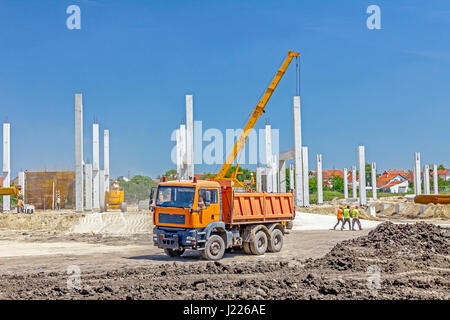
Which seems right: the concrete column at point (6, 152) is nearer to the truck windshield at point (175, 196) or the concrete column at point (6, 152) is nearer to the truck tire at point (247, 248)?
the truck windshield at point (175, 196)

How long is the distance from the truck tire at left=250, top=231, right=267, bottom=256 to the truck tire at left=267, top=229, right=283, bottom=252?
0.29m

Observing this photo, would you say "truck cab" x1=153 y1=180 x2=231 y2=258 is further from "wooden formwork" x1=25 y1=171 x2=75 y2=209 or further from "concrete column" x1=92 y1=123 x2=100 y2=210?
"wooden formwork" x1=25 y1=171 x2=75 y2=209

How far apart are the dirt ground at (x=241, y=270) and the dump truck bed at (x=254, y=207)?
4.07 feet

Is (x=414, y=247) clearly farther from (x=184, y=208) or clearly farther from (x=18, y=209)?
(x=18, y=209)

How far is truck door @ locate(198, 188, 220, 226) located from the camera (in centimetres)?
1465

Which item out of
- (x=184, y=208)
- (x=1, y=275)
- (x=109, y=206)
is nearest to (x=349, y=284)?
(x=184, y=208)

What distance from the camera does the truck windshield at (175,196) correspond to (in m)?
14.6

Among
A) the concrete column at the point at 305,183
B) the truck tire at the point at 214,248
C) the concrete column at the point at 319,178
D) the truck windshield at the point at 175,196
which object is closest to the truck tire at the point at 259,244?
the truck tire at the point at 214,248


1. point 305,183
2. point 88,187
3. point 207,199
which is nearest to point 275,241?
point 207,199

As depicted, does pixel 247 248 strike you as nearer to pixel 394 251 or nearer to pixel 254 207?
pixel 254 207

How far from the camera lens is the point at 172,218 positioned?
14.8 m

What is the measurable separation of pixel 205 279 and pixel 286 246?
341 inches

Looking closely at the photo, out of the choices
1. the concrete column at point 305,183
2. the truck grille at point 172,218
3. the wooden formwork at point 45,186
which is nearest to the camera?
the truck grille at point 172,218
